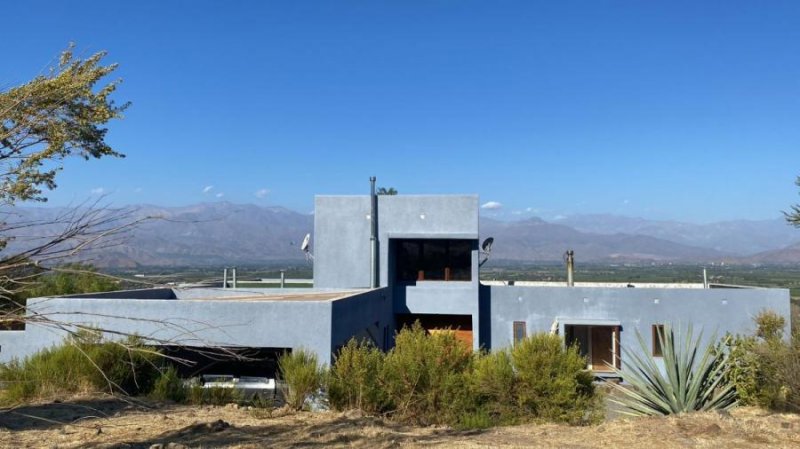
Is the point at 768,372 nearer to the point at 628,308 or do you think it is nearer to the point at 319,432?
the point at 628,308

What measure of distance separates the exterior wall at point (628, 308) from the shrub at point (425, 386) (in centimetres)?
985

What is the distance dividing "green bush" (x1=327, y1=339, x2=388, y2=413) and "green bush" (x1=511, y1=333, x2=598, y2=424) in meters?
2.34

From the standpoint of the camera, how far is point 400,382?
9.67 meters

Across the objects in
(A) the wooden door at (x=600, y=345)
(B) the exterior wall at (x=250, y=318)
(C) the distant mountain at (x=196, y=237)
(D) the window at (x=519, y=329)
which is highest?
(C) the distant mountain at (x=196, y=237)

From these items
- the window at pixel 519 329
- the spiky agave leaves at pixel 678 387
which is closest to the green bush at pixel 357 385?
the spiky agave leaves at pixel 678 387

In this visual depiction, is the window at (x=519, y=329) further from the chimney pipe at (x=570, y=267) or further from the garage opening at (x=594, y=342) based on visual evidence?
the chimney pipe at (x=570, y=267)

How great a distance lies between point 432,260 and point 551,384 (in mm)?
11088

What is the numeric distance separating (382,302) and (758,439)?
39.8ft

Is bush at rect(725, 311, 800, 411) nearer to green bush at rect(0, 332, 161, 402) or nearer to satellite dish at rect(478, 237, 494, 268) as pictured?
satellite dish at rect(478, 237, 494, 268)

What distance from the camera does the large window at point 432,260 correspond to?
20328mm

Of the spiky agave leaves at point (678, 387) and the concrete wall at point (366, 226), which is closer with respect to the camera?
the spiky agave leaves at point (678, 387)

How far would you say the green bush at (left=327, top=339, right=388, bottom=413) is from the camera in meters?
9.39

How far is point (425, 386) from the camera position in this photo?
9.74 metres

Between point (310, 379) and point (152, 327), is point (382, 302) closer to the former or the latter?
point (152, 327)
